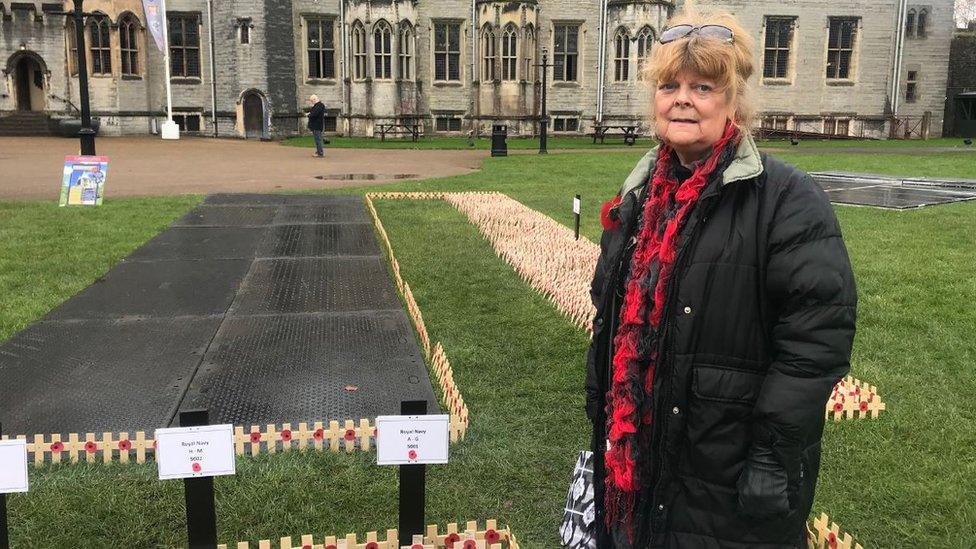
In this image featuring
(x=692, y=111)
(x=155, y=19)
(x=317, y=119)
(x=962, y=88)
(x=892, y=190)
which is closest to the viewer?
(x=692, y=111)

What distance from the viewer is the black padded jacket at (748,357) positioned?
230 centimetres

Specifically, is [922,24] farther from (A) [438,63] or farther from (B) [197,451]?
(B) [197,451]

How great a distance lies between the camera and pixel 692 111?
2514 millimetres

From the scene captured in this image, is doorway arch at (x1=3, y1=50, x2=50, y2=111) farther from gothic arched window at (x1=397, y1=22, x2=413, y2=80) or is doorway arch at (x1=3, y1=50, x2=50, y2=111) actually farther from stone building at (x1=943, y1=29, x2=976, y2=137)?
stone building at (x1=943, y1=29, x2=976, y2=137)

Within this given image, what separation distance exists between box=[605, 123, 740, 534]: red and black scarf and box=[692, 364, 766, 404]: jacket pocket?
0.52 feet

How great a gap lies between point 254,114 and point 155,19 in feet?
21.5

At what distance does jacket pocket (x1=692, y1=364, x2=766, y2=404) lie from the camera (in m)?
2.41

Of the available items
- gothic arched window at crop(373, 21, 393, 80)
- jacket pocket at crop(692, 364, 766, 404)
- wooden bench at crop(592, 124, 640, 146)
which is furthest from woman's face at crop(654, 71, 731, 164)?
gothic arched window at crop(373, 21, 393, 80)

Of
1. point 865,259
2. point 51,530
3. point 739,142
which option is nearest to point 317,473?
point 51,530

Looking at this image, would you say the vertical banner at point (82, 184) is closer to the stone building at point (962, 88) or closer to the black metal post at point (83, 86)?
the black metal post at point (83, 86)

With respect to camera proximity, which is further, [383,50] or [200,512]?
[383,50]

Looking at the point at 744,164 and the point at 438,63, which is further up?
the point at 438,63

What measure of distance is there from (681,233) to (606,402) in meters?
0.64

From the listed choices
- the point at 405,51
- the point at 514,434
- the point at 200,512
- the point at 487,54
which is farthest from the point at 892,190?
the point at 405,51
